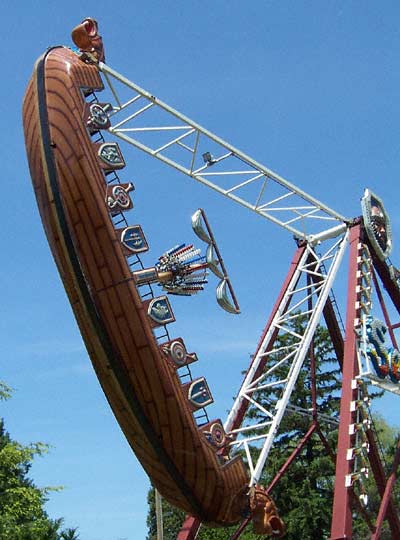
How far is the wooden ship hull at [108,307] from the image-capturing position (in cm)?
1342

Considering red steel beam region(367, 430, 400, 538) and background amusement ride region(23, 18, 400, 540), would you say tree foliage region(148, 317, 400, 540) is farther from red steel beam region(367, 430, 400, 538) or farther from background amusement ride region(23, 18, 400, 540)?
background amusement ride region(23, 18, 400, 540)

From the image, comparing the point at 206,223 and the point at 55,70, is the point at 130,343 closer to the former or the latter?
the point at 206,223

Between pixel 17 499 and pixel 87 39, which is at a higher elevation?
pixel 87 39

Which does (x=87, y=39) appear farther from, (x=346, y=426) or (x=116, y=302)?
(x=346, y=426)

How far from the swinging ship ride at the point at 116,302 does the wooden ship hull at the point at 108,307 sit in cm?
2

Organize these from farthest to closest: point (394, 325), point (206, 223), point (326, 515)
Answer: point (326, 515) < point (394, 325) < point (206, 223)

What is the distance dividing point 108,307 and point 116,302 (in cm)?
15

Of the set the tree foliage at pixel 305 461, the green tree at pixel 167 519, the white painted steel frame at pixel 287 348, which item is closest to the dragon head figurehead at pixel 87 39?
the white painted steel frame at pixel 287 348

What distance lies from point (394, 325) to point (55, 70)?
486 inches

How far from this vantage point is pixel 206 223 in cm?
1595

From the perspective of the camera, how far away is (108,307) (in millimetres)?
13430

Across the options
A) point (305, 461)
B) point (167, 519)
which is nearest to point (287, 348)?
point (305, 461)

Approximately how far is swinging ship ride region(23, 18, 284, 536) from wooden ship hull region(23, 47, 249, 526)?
2 cm

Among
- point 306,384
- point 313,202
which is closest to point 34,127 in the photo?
point 313,202
